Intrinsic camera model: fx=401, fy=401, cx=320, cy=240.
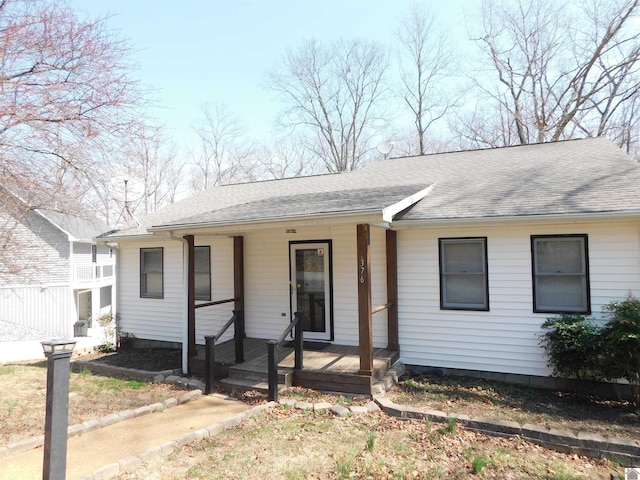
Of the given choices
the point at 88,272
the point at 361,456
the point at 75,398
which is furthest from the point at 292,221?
the point at 88,272

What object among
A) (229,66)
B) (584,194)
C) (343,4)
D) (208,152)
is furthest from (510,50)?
(208,152)

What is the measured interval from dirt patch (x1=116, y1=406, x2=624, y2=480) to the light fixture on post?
75 centimetres

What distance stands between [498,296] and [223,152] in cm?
2701

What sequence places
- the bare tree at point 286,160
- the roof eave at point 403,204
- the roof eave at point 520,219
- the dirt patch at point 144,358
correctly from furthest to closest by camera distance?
the bare tree at point 286,160
the dirt patch at point 144,358
the roof eave at point 403,204
the roof eave at point 520,219

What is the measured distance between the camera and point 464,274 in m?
7.16

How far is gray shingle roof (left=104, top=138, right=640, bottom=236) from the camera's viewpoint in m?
6.48

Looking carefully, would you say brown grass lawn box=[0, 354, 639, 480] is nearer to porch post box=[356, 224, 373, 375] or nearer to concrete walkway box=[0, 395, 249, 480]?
concrete walkway box=[0, 395, 249, 480]

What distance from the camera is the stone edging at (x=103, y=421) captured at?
14.5 feet

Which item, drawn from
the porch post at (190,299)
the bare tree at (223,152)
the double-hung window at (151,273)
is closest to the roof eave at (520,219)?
the porch post at (190,299)

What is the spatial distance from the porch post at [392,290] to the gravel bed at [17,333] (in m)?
16.2

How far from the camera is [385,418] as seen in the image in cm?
540

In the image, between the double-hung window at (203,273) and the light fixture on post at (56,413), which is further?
the double-hung window at (203,273)

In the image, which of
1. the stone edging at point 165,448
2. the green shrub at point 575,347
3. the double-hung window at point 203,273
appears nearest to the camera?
the stone edging at point 165,448

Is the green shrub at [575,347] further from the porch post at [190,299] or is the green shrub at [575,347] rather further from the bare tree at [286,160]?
the bare tree at [286,160]
